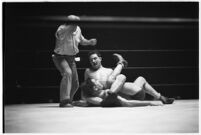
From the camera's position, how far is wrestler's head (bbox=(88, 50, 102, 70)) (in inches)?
122

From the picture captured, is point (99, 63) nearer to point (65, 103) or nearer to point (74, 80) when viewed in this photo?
point (74, 80)

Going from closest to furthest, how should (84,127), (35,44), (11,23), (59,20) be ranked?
1. (59,20)
2. (84,127)
3. (11,23)
4. (35,44)

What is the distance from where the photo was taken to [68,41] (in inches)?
121

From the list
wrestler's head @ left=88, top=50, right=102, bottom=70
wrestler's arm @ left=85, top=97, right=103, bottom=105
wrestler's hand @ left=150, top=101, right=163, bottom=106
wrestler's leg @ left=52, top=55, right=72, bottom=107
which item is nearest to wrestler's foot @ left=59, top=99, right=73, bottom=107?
wrestler's leg @ left=52, top=55, right=72, bottom=107

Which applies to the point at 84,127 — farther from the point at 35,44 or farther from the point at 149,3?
the point at 149,3

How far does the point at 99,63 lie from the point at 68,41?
1.07 feet

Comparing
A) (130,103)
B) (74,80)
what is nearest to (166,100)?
(130,103)

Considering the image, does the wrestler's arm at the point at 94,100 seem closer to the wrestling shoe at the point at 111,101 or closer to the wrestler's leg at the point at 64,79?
the wrestling shoe at the point at 111,101

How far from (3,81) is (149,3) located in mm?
1307

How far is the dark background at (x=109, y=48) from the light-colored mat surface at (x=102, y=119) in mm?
196

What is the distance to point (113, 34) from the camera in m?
3.07

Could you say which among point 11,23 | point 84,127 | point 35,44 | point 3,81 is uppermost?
point 11,23

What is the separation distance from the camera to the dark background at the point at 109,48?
2877 millimetres

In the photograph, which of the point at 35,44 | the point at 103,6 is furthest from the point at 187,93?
the point at 35,44
